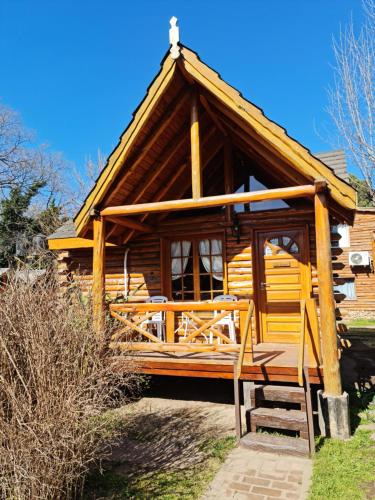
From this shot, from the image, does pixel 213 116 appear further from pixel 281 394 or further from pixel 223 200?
pixel 281 394

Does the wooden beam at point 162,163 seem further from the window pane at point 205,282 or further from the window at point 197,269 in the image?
the window pane at point 205,282

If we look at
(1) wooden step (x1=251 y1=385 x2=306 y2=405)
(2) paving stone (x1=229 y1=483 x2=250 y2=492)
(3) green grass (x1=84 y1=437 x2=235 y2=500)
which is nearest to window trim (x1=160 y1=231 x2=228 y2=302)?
(1) wooden step (x1=251 y1=385 x2=306 y2=405)

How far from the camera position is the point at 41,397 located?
10.1 ft

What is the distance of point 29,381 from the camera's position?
3115 millimetres

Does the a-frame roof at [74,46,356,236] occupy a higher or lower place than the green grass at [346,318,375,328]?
higher

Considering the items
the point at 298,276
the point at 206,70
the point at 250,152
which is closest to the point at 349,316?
the point at 298,276

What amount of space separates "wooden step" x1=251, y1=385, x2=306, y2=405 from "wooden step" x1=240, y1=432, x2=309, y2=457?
0.47 m

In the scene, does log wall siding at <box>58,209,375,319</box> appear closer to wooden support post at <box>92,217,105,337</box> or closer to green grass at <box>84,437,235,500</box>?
wooden support post at <box>92,217,105,337</box>

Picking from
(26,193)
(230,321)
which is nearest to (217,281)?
(230,321)

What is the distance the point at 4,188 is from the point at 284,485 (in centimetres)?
2734

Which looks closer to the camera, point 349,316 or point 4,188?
point 349,316

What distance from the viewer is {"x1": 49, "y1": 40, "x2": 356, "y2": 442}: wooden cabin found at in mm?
5453

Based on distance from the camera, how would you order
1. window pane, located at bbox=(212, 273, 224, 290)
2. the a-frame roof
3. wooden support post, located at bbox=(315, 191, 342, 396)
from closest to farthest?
wooden support post, located at bbox=(315, 191, 342, 396) < the a-frame roof < window pane, located at bbox=(212, 273, 224, 290)

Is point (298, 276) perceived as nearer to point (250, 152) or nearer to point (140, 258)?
point (250, 152)
